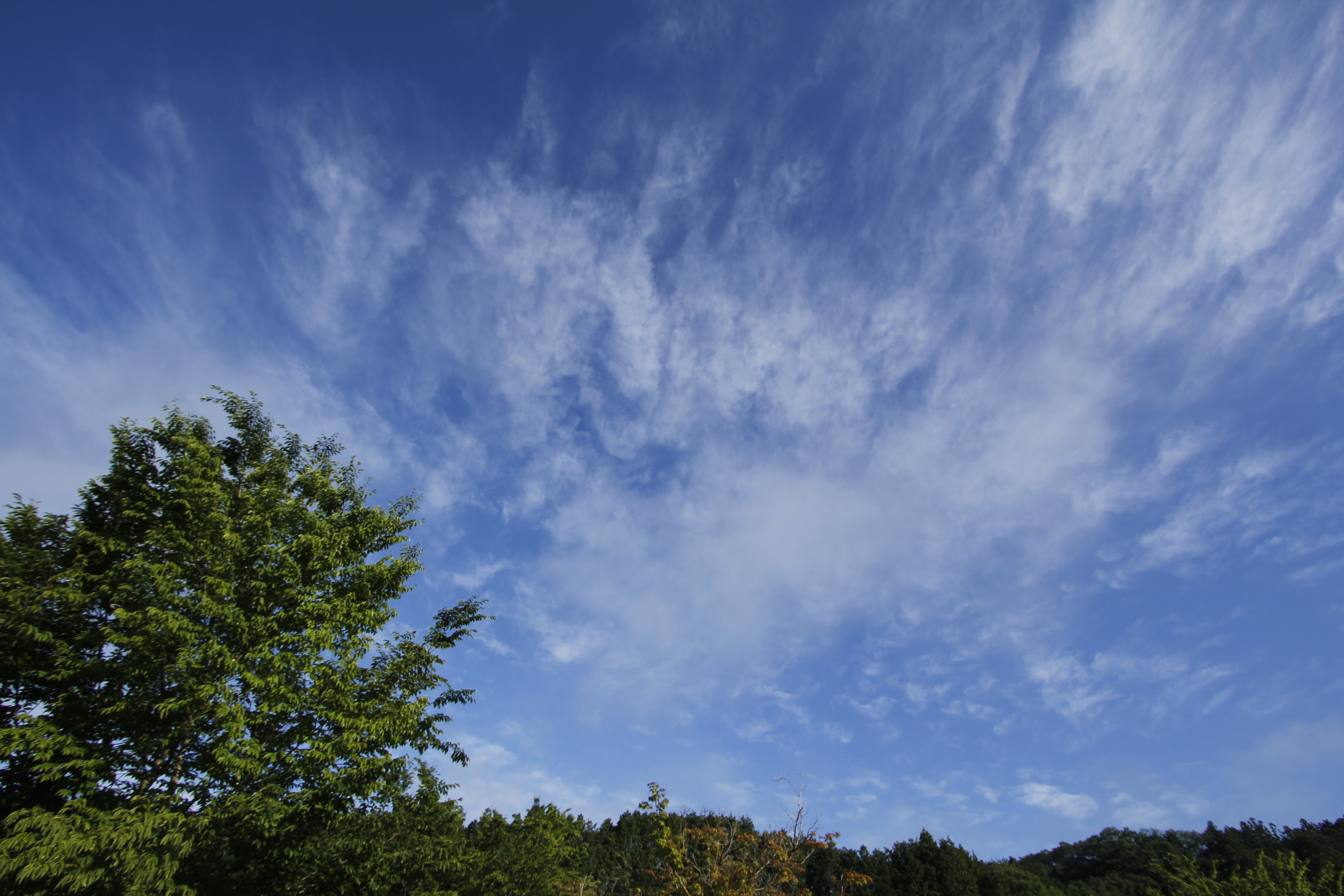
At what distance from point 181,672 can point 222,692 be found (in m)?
0.89

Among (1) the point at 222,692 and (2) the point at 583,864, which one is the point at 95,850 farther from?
(2) the point at 583,864

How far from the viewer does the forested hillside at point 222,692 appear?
10.7m

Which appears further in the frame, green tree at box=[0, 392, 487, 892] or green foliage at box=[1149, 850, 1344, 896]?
green foliage at box=[1149, 850, 1344, 896]

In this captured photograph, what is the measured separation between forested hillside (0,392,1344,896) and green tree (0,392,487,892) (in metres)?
0.05

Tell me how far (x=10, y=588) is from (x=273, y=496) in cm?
489

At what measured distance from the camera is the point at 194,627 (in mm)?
11328

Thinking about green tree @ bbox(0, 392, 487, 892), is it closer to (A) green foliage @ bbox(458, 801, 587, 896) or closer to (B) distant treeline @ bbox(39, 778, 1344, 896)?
(B) distant treeline @ bbox(39, 778, 1344, 896)

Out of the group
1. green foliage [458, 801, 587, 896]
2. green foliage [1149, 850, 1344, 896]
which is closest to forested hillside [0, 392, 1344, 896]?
green foliage [458, 801, 587, 896]

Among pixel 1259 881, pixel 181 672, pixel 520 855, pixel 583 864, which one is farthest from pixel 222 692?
pixel 583 864

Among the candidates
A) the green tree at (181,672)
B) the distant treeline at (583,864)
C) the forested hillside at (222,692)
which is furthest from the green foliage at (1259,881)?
the green tree at (181,672)

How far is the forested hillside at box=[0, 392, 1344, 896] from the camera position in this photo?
10734 millimetres

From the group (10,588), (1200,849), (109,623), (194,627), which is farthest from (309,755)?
(1200,849)

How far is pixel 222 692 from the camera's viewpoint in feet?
37.1

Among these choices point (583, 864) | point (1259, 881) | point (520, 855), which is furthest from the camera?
point (583, 864)
